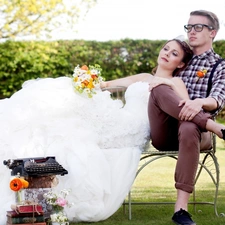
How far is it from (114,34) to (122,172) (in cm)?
975

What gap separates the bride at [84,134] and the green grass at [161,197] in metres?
0.24

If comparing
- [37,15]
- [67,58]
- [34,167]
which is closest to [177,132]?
[34,167]

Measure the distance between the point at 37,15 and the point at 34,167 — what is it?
930 centimetres

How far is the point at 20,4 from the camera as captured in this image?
12.1 m

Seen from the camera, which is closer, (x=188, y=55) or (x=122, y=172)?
(x=122, y=172)

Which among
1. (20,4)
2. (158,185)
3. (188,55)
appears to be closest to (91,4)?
(20,4)

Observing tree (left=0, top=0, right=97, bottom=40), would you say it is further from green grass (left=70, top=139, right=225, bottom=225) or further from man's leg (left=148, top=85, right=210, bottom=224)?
man's leg (left=148, top=85, right=210, bottom=224)

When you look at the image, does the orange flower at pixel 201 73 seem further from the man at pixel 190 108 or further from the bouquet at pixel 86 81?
the bouquet at pixel 86 81

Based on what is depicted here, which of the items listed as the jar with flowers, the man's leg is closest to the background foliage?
the man's leg

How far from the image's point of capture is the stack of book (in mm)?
3375

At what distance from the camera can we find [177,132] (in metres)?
4.00

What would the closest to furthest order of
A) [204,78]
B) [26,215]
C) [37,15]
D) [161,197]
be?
1. [26,215]
2. [204,78]
3. [161,197]
4. [37,15]

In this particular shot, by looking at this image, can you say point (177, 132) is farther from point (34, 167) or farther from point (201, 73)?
point (34, 167)

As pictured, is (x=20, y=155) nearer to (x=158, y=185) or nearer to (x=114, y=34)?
(x=158, y=185)
